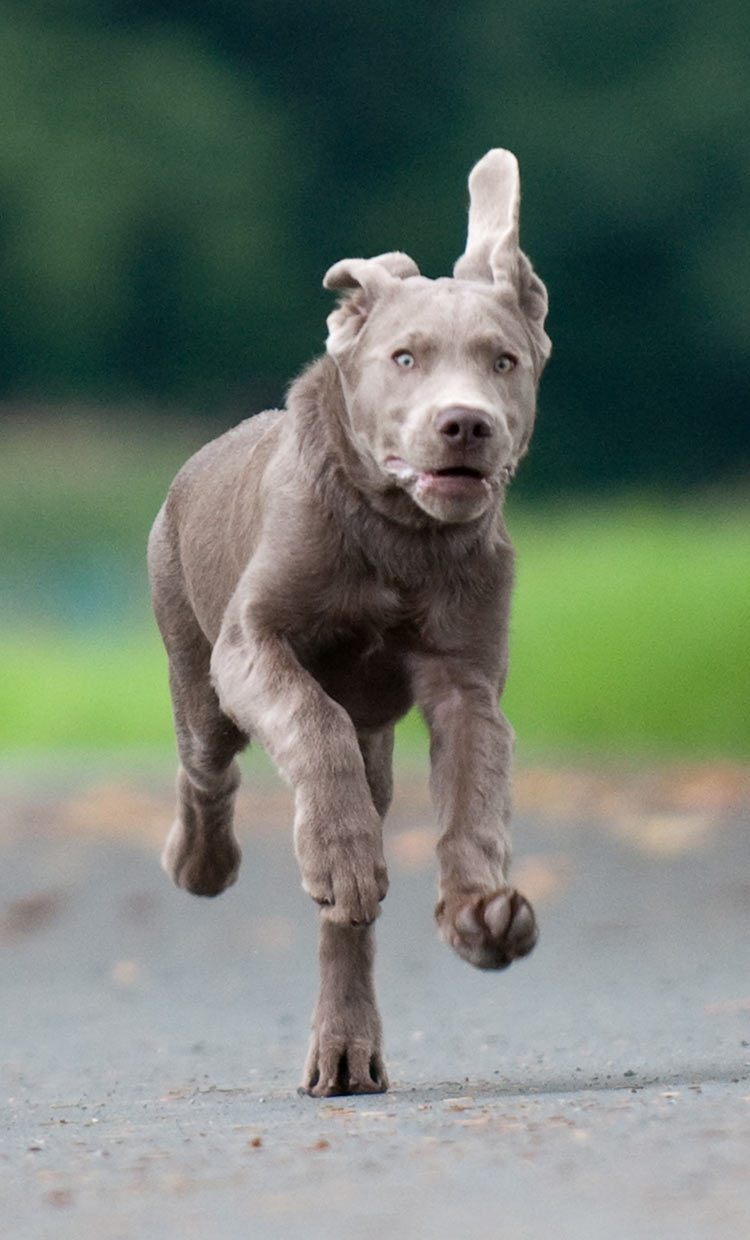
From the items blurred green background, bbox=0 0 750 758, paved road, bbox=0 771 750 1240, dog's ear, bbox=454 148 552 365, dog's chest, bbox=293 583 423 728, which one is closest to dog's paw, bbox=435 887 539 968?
paved road, bbox=0 771 750 1240

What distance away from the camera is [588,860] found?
35.4ft

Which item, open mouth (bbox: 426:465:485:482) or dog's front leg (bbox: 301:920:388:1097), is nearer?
open mouth (bbox: 426:465:485:482)

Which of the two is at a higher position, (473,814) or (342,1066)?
(473,814)

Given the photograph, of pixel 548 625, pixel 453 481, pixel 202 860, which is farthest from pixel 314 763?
pixel 548 625

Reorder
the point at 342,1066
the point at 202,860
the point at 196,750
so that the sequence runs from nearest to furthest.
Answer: the point at 342,1066
the point at 196,750
the point at 202,860

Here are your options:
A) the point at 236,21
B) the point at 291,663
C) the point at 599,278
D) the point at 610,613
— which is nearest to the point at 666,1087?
the point at 291,663

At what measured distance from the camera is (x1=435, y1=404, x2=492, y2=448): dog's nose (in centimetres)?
513

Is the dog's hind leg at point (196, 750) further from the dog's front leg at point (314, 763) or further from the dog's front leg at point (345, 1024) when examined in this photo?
the dog's front leg at point (314, 763)

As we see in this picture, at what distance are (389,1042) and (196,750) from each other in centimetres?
138

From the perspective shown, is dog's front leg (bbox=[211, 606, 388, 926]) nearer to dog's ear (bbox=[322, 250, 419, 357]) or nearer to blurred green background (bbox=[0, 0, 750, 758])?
dog's ear (bbox=[322, 250, 419, 357])

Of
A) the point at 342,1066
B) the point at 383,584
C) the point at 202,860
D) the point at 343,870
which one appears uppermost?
the point at 383,584

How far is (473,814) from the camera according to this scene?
5484 millimetres

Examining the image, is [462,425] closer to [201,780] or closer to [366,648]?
[366,648]

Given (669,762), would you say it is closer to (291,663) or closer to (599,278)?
(599,278)
